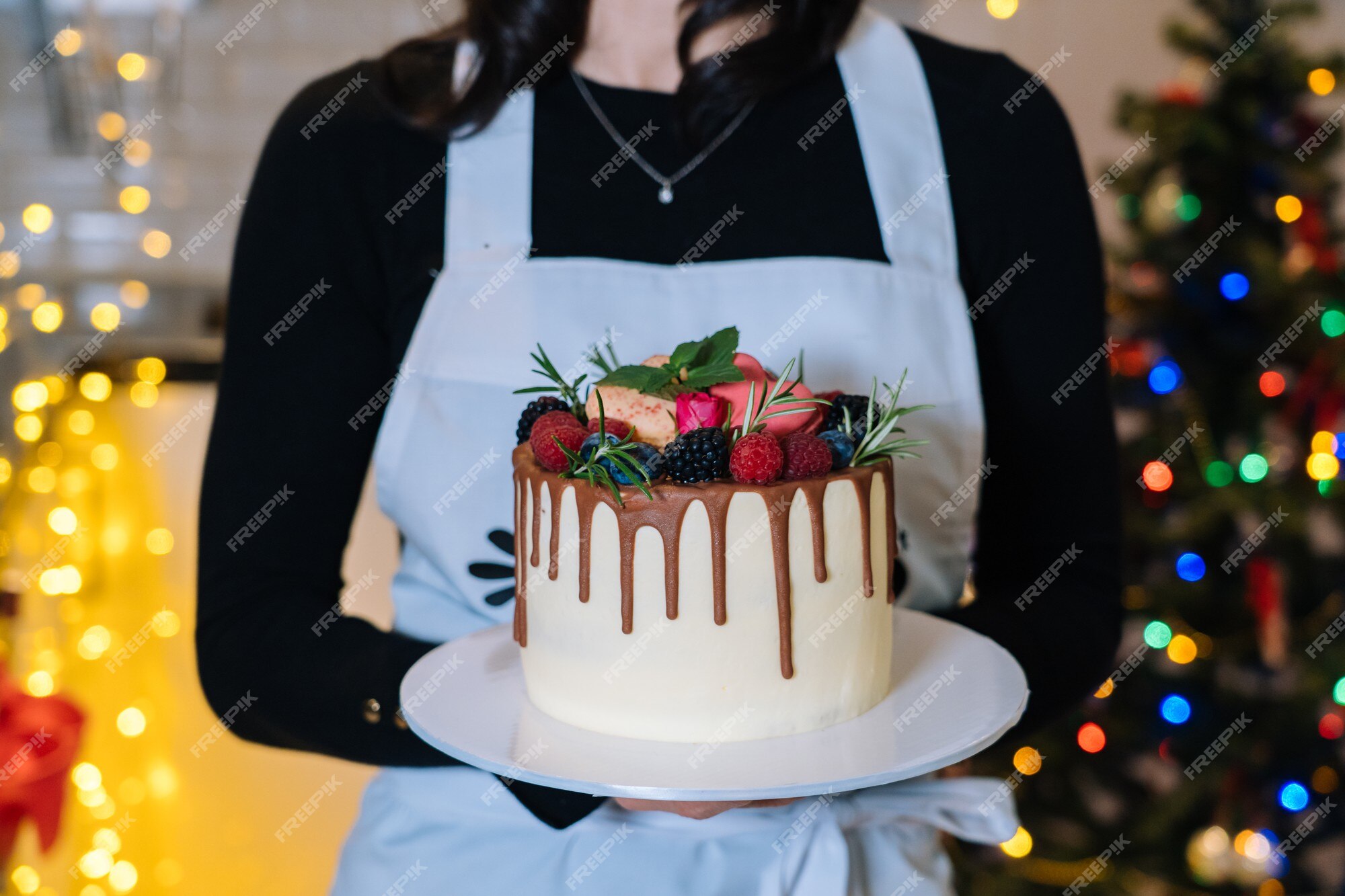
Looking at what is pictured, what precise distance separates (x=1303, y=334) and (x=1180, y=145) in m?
0.41

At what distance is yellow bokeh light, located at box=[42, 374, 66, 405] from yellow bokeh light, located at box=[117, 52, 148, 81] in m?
0.76

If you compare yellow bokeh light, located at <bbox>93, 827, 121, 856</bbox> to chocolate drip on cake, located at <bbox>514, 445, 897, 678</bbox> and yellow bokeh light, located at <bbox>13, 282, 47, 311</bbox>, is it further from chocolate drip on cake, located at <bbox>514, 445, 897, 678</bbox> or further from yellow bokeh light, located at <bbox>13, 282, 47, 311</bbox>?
chocolate drip on cake, located at <bbox>514, 445, 897, 678</bbox>

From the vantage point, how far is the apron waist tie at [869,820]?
91cm

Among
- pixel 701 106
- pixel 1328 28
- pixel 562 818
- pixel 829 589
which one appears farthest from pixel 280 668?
pixel 1328 28

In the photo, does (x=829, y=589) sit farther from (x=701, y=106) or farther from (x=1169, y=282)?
(x=1169, y=282)

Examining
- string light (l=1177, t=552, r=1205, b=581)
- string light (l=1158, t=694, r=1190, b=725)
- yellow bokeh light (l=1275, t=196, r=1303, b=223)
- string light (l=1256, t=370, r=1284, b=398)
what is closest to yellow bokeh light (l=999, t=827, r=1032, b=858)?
string light (l=1158, t=694, r=1190, b=725)

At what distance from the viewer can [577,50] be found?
1.21 metres

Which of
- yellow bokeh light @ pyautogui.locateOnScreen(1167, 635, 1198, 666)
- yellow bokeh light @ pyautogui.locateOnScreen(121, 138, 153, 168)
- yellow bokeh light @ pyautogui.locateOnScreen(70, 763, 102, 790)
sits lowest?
yellow bokeh light @ pyautogui.locateOnScreen(70, 763, 102, 790)

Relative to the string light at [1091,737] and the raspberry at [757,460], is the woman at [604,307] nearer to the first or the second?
the raspberry at [757,460]

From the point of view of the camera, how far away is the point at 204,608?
1052 millimetres

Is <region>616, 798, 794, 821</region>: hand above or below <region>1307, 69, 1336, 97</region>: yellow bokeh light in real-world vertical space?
below

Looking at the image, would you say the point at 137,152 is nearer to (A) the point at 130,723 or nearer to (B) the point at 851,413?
(A) the point at 130,723

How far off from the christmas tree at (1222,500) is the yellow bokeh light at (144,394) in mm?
1854

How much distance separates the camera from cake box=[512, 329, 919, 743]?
2.55ft
